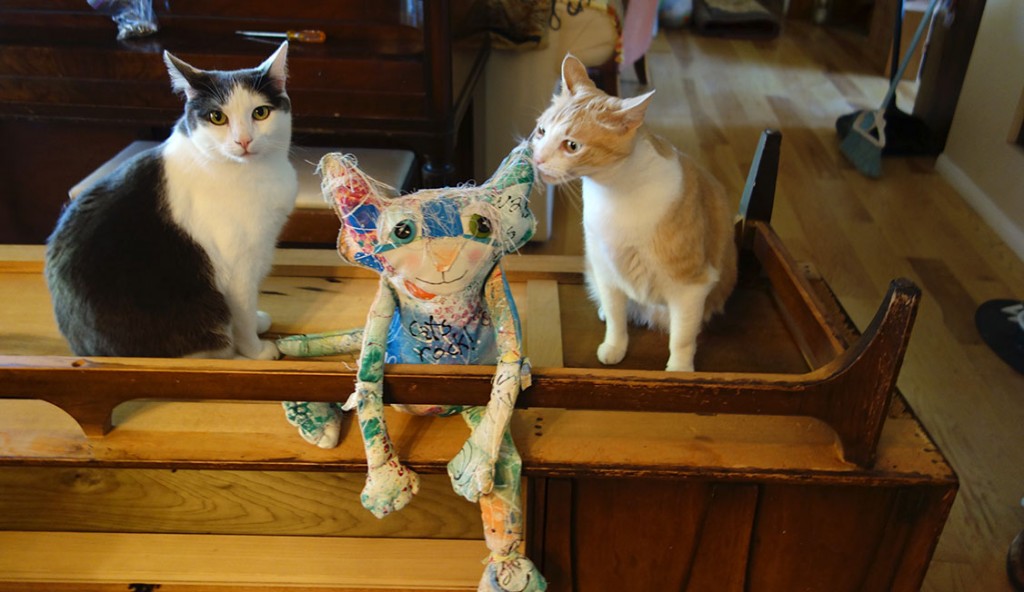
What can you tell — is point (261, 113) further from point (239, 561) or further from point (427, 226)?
point (239, 561)

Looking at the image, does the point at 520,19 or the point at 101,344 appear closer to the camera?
the point at 101,344

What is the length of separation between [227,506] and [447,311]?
44 centimetres

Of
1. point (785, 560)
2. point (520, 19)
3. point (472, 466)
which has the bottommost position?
point (785, 560)

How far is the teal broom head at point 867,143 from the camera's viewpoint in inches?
96.2

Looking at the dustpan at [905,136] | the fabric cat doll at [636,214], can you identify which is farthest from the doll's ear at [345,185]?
the dustpan at [905,136]

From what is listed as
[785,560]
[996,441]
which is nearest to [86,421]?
[785,560]

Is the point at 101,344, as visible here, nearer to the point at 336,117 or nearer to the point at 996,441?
the point at 336,117

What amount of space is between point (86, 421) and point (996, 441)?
142 centimetres

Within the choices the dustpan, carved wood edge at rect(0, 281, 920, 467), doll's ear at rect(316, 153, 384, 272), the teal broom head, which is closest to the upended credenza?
carved wood edge at rect(0, 281, 920, 467)

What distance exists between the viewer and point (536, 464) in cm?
75

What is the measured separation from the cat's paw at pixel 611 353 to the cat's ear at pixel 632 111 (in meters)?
0.30

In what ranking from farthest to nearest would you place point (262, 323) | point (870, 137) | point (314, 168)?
point (870, 137)
point (314, 168)
point (262, 323)

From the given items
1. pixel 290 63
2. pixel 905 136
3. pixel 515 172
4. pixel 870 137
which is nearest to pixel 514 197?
pixel 515 172

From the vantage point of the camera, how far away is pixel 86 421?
0.75 m
